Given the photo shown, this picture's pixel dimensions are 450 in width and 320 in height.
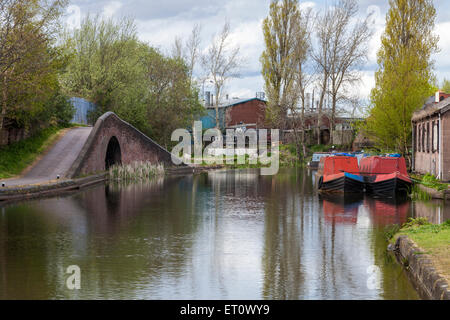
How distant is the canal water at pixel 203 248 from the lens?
27.9ft

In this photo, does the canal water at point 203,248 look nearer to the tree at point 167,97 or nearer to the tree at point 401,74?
the tree at point 401,74

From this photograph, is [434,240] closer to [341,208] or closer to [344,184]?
[341,208]

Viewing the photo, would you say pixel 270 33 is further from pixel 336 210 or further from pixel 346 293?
pixel 346 293

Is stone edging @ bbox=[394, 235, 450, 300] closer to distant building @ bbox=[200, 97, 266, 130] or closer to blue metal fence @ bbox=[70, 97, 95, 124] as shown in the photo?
blue metal fence @ bbox=[70, 97, 95, 124]

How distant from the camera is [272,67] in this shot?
54.7 meters

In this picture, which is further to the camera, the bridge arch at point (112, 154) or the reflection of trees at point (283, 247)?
the bridge arch at point (112, 154)

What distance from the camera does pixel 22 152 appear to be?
96.3 feet

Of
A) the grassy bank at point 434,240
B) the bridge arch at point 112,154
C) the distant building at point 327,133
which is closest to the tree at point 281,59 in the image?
the distant building at point 327,133

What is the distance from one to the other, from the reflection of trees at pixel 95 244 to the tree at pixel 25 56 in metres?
5.97

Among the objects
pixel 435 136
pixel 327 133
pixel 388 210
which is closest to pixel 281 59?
pixel 327 133

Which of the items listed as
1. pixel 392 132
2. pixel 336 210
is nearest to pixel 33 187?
pixel 336 210

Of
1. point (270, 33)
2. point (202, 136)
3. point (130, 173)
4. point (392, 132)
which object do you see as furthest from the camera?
point (202, 136)

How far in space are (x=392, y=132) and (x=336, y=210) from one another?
2022 centimetres

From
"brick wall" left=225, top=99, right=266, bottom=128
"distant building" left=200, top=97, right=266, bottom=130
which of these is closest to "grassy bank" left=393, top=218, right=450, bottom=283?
"distant building" left=200, top=97, right=266, bottom=130
